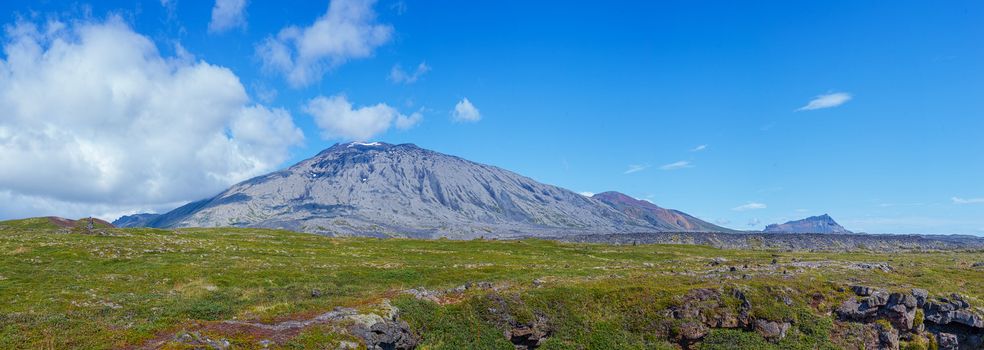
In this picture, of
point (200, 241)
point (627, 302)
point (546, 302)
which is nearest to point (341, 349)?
point (546, 302)

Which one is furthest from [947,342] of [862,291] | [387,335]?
[387,335]

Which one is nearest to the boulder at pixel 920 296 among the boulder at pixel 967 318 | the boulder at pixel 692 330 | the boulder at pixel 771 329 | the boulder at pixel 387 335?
the boulder at pixel 967 318

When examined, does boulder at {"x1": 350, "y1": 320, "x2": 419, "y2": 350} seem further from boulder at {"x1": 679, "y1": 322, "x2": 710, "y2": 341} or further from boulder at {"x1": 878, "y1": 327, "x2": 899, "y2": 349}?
boulder at {"x1": 878, "y1": 327, "x2": 899, "y2": 349}

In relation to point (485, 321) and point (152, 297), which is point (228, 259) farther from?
point (485, 321)

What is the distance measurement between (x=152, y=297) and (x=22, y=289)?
8.74 m

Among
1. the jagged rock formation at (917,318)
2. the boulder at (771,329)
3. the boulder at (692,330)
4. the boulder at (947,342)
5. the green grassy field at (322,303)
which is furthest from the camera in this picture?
the boulder at (947,342)

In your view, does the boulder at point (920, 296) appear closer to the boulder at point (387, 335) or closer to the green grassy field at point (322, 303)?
the green grassy field at point (322, 303)

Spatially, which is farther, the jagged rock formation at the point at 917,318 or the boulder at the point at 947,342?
the boulder at the point at 947,342

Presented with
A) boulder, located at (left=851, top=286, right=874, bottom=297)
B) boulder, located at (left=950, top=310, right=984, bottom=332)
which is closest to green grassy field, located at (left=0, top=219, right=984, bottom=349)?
boulder, located at (left=851, top=286, right=874, bottom=297)

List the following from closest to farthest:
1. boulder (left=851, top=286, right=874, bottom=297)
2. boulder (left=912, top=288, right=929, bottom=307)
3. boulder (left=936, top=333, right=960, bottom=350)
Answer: boulder (left=936, top=333, right=960, bottom=350), boulder (left=851, top=286, right=874, bottom=297), boulder (left=912, top=288, right=929, bottom=307)

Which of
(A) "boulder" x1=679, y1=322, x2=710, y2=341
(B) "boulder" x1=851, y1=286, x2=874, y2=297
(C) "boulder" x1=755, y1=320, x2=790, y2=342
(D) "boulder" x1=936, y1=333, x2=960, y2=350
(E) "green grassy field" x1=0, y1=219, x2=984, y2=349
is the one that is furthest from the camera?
(B) "boulder" x1=851, y1=286, x2=874, y2=297

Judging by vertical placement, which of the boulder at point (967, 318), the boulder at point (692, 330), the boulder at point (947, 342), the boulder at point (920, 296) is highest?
the boulder at point (920, 296)

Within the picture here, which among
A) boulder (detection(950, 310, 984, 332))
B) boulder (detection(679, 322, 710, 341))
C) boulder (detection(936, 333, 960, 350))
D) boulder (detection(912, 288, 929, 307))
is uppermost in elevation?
boulder (detection(912, 288, 929, 307))

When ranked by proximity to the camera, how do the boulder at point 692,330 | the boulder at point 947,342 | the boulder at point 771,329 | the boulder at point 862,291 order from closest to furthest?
the boulder at point 692,330, the boulder at point 771,329, the boulder at point 947,342, the boulder at point 862,291
